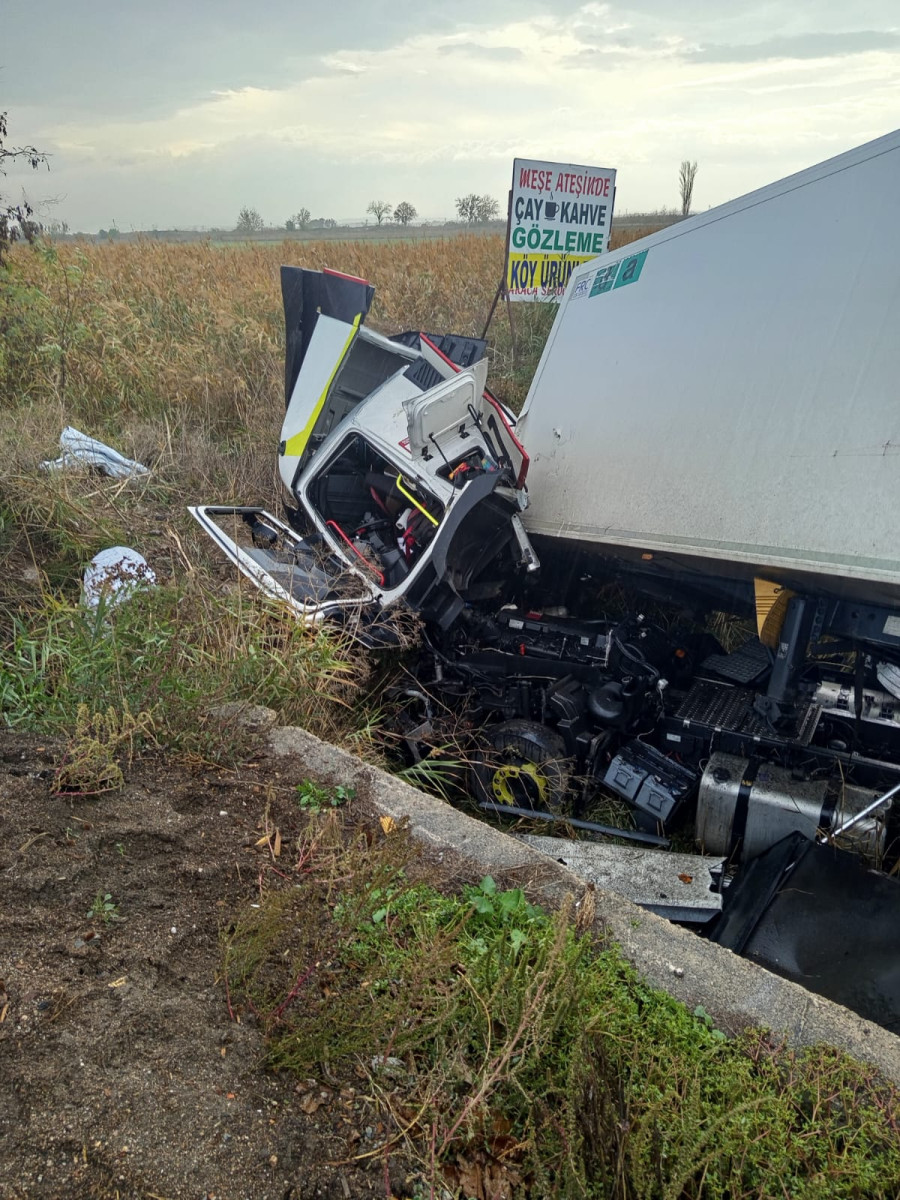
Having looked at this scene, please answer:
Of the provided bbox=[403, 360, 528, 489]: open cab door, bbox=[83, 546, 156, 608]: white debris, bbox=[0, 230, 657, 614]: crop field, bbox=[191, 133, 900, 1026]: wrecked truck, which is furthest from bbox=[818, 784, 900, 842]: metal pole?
bbox=[0, 230, 657, 614]: crop field

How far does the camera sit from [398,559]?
4.88 meters

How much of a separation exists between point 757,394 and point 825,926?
2210mm

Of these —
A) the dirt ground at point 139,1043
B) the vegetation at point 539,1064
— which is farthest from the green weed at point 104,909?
the vegetation at point 539,1064

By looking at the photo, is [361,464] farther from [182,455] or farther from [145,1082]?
[145,1082]

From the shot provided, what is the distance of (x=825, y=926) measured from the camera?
259 centimetres

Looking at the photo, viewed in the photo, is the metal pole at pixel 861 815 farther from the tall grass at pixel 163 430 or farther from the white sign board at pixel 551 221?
the white sign board at pixel 551 221

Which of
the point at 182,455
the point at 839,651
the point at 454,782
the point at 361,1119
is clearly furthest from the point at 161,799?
the point at 182,455

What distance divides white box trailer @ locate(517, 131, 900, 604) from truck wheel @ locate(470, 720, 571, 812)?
44.2 inches

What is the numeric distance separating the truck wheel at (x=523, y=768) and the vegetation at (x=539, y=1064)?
6.18ft

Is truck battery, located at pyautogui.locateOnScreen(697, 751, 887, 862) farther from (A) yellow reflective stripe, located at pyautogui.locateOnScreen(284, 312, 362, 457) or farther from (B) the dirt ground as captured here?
(A) yellow reflective stripe, located at pyautogui.locateOnScreen(284, 312, 362, 457)

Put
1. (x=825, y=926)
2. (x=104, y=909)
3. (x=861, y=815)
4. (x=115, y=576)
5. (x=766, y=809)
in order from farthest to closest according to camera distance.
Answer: (x=115, y=576) < (x=766, y=809) < (x=861, y=815) < (x=825, y=926) < (x=104, y=909)

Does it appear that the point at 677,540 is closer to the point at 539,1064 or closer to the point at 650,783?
the point at 650,783

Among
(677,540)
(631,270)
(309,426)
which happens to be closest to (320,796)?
(677,540)

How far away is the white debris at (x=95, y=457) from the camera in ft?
19.2
